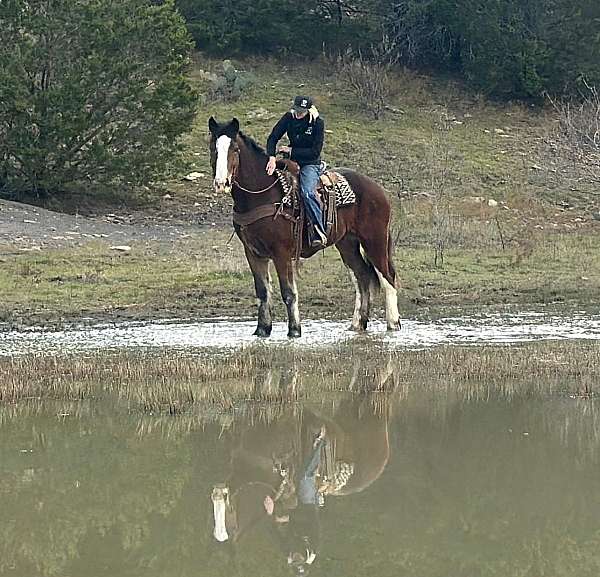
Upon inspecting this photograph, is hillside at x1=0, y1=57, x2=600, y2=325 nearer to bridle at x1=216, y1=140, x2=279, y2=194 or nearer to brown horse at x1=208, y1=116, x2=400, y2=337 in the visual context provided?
brown horse at x1=208, y1=116, x2=400, y2=337

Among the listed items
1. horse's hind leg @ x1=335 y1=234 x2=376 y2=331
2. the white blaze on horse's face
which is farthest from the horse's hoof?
the white blaze on horse's face

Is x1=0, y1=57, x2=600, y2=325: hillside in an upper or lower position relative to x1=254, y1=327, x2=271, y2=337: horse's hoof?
lower

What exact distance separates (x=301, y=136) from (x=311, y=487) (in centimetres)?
708

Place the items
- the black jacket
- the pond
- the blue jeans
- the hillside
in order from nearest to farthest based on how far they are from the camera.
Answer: the pond < the black jacket < the blue jeans < the hillside

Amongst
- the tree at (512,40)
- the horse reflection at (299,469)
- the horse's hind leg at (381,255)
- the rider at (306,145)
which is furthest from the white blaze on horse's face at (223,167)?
the tree at (512,40)

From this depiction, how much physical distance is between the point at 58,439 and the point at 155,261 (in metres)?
12.6

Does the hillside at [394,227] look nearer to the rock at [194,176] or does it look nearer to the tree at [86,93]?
the rock at [194,176]

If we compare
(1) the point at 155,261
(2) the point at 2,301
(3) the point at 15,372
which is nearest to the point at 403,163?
(1) the point at 155,261

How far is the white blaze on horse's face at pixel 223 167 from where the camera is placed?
12.1m

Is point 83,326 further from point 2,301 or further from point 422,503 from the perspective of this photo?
point 422,503

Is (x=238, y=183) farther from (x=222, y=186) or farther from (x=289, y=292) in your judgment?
(x=289, y=292)

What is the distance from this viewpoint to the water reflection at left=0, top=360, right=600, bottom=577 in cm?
531

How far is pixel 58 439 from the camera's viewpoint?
771 centimetres

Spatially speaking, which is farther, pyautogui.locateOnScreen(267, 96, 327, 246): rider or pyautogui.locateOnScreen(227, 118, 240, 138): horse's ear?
pyautogui.locateOnScreen(267, 96, 327, 246): rider
